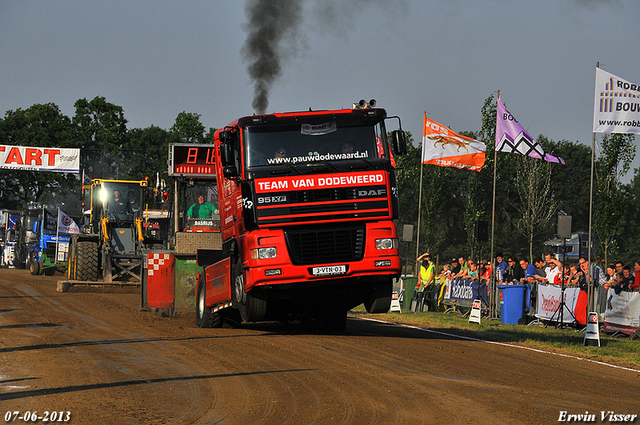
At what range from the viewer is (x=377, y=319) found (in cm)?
1938

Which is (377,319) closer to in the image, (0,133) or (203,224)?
(203,224)

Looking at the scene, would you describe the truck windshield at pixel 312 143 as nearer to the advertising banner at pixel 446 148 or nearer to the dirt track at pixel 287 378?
the dirt track at pixel 287 378

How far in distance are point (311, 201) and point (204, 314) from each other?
4043 millimetres

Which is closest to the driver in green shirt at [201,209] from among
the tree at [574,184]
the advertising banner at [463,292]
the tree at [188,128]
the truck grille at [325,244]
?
the truck grille at [325,244]

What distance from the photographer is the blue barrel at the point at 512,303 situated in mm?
18828

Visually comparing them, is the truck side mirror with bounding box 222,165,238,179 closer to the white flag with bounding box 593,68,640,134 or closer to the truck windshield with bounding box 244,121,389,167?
Result: the truck windshield with bounding box 244,121,389,167

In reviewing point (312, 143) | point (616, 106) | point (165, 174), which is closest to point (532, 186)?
point (165, 174)

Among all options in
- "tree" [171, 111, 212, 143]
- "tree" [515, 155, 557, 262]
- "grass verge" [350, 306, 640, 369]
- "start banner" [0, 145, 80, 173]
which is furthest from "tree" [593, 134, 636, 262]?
"tree" [171, 111, 212, 143]

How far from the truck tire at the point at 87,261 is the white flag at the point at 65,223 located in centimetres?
698

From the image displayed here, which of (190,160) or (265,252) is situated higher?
(190,160)

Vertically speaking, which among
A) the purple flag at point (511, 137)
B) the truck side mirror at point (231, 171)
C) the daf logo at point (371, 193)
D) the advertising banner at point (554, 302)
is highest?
the purple flag at point (511, 137)

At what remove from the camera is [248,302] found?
12.8 m

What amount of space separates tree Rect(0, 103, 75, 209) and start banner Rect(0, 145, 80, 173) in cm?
2238

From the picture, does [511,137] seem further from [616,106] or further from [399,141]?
[399,141]
